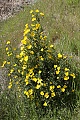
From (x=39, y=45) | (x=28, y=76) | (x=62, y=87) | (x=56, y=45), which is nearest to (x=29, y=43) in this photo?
(x=39, y=45)

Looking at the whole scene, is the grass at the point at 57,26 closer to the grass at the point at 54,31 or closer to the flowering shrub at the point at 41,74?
the grass at the point at 54,31

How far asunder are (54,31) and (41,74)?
2.53m

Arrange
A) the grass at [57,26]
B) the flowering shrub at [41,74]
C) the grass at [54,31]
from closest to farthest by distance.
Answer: the flowering shrub at [41,74], the grass at [54,31], the grass at [57,26]

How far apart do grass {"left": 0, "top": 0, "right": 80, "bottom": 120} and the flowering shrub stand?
0.18 metres

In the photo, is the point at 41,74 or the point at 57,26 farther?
the point at 57,26

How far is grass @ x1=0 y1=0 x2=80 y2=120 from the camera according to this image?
4.96 m

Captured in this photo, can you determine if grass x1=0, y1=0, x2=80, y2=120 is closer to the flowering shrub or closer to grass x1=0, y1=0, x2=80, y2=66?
grass x1=0, y1=0, x2=80, y2=66

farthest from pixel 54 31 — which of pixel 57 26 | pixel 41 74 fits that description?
pixel 41 74

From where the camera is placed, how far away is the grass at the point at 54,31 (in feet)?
16.3

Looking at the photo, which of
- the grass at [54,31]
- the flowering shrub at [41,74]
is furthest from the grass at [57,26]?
the flowering shrub at [41,74]

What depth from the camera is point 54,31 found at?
716 centimetres

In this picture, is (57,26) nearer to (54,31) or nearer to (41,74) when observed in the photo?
(54,31)

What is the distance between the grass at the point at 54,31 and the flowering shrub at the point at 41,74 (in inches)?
7.2

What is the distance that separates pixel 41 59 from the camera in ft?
15.4
